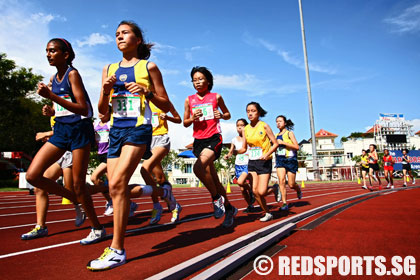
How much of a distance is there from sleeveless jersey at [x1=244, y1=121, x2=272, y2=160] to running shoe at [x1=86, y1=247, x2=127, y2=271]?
3533 mm

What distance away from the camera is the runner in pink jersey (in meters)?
4.65

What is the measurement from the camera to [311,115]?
32375 millimetres

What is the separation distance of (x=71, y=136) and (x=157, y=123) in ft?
Result: 6.81

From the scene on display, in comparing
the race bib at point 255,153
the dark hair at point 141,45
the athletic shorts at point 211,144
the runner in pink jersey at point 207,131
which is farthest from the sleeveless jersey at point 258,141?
the dark hair at point 141,45

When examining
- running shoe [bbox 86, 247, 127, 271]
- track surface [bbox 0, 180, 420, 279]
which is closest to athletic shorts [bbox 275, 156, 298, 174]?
track surface [bbox 0, 180, 420, 279]

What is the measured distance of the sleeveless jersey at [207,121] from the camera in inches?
192

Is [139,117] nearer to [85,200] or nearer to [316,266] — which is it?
[85,200]

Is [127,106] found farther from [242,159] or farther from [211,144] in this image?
[242,159]

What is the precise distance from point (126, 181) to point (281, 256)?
5.52 ft

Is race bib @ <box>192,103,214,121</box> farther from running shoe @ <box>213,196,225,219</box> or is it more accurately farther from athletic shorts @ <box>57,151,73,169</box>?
athletic shorts @ <box>57,151,73,169</box>

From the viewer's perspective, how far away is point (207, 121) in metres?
4.90

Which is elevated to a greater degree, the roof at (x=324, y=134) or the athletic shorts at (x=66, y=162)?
the roof at (x=324, y=134)

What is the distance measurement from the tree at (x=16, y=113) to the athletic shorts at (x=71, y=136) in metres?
25.8

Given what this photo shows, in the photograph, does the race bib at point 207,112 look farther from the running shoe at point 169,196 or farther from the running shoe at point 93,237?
the running shoe at point 93,237
